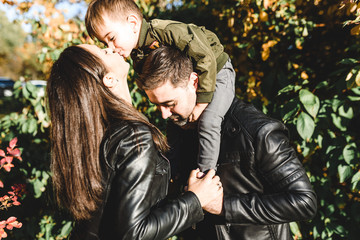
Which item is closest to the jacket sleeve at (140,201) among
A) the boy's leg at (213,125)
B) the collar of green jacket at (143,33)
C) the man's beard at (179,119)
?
the boy's leg at (213,125)

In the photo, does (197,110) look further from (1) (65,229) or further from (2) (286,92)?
(1) (65,229)

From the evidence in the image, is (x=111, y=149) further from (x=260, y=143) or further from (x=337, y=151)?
(x=337, y=151)

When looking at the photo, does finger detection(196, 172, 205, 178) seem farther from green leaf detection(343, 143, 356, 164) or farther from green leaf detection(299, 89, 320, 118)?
green leaf detection(343, 143, 356, 164)

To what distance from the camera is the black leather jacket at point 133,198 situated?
1.10 meters

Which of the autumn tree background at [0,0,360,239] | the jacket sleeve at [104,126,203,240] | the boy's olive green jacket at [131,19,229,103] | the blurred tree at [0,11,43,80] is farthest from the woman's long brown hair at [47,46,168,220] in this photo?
the blurred tree at [0,11,43,80]

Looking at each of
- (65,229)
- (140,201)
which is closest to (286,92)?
(140,201)

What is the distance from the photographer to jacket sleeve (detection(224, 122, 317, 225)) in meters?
1.36

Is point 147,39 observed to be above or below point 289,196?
above

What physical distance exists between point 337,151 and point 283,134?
0.86 m

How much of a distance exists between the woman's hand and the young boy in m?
0.18

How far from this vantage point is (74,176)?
1.23m

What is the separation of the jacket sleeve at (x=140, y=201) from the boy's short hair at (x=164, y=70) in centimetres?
47

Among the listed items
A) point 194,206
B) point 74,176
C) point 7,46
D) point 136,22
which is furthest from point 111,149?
point 7,46

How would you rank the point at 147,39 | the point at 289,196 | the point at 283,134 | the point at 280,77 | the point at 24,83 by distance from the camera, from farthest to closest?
the point at 24,83 < the point at 280,77 < the point at 147,39 < the point at 283,134 < the point at 289,196
